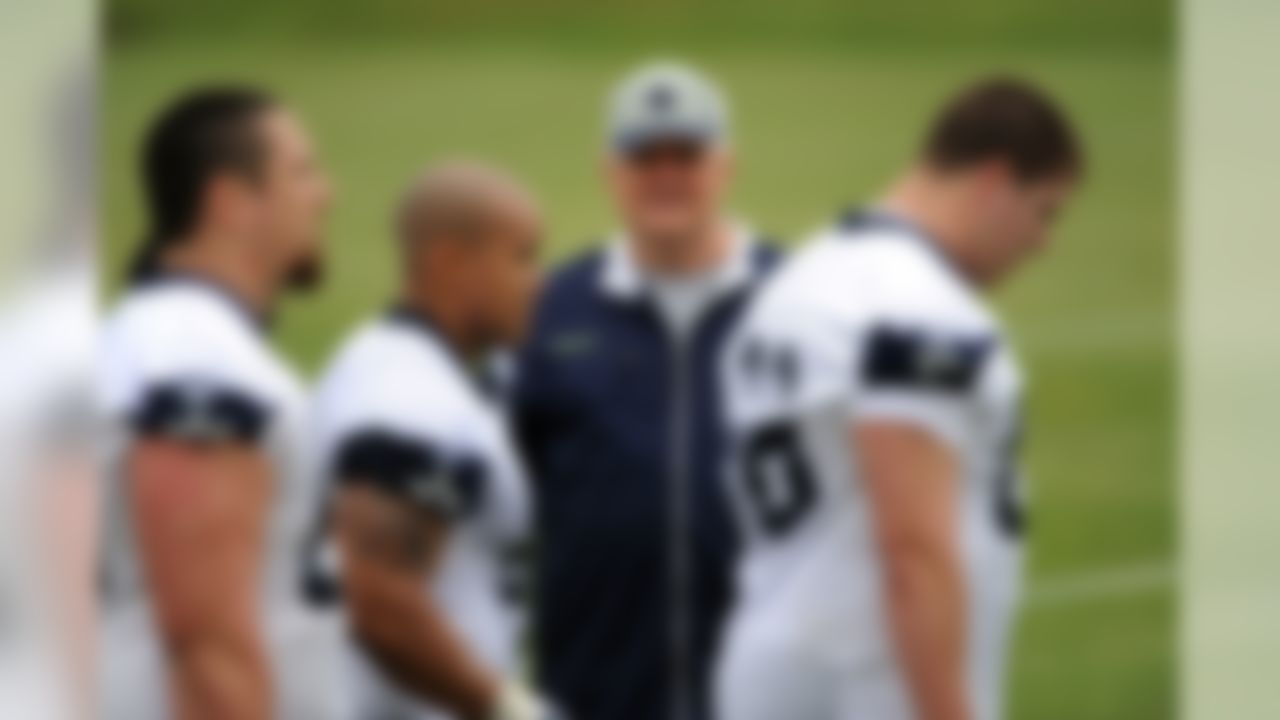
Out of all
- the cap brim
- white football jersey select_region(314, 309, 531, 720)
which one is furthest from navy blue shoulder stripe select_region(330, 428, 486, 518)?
the cap brim

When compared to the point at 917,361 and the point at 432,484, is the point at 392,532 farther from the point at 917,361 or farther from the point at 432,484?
the point at 917,361

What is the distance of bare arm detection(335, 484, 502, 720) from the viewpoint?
1931 millimetres

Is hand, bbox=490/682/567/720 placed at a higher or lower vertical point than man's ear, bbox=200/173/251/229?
lower

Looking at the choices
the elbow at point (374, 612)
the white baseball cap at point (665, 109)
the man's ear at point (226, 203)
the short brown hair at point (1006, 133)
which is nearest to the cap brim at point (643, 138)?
the white baseball cap at point (665, 109)

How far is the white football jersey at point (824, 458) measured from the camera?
194 centimetres

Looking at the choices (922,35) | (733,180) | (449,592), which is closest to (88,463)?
(449,592)

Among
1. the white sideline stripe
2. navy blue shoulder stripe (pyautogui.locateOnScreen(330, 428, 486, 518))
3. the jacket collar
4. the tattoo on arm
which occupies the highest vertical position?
the jacket collar

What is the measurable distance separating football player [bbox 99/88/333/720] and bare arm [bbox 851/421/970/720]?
0.55 m

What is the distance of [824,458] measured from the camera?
194 centimetres

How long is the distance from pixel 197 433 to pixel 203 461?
1.1 inches

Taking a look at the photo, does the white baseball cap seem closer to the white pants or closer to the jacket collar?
the jacket collar

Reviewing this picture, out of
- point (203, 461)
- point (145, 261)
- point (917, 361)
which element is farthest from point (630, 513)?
point (145, 261)

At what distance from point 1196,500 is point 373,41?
37.9 inches

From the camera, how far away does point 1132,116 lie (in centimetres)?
205
